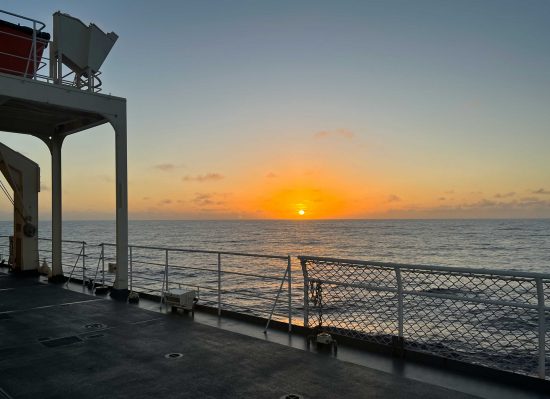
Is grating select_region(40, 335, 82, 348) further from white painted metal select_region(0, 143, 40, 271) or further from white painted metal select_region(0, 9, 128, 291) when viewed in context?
white painted metal select_region(0, 143, 40, 271)

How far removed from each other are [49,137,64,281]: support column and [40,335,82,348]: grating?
5.80 m

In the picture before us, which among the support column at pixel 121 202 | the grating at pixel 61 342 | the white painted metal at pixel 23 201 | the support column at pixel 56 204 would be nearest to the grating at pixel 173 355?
the grating at pixel 61 342

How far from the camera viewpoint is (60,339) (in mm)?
6121

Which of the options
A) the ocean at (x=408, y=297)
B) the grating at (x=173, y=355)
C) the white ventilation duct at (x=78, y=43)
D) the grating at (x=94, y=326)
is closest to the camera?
the grating at (x=173, y=355)

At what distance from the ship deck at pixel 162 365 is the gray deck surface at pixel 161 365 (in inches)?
0.4

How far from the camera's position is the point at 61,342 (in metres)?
5.98

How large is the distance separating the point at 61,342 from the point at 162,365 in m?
2.00

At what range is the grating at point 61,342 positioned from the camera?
5.86 m

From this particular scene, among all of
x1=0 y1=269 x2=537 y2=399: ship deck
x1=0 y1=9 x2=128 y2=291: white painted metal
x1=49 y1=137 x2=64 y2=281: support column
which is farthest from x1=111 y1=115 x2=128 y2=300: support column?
x1=49 y1=137 x2=64 y2=281: support column

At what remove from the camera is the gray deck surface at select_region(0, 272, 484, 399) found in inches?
166

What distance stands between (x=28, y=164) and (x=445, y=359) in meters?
12.3

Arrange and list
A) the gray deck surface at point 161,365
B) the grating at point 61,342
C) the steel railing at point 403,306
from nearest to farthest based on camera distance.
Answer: the gray deck surface at point 161,365
the steel railing at point 403,306
the grating at point 61,342

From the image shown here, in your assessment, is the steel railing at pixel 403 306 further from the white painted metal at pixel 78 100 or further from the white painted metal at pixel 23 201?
the white painted metal at pixel 23 201

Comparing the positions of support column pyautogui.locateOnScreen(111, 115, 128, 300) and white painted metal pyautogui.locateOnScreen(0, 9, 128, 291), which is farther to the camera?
support column pyautogui.locateOnScreen(111, 115, 128, 300)
